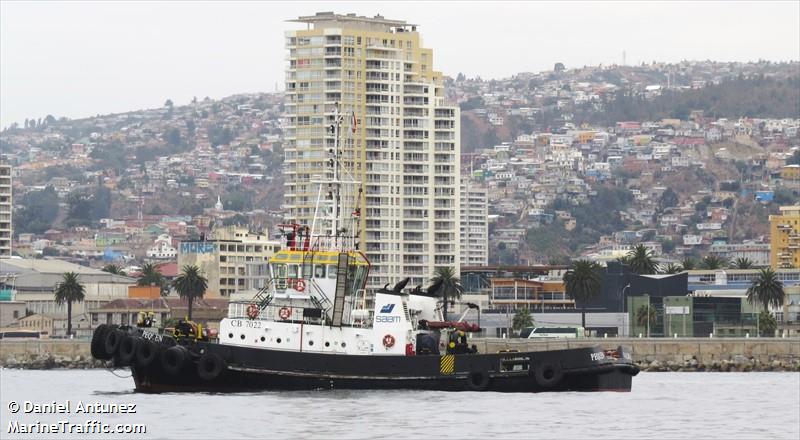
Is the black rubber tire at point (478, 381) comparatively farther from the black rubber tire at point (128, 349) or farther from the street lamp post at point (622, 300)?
the street lamp post at point (622, 300)

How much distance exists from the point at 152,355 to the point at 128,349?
1.16m

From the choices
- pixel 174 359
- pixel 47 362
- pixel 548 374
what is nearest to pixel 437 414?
pixel 548 374

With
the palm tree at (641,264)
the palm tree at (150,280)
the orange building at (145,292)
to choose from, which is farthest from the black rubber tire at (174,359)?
the palm tree at (150,280)

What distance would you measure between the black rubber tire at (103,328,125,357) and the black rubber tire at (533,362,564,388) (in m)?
13.7

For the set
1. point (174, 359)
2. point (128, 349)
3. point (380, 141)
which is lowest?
point (174, 359)

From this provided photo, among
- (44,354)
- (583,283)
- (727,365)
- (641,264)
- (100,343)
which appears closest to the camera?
(100,343)

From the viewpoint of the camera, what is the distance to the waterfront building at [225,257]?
179000 mm

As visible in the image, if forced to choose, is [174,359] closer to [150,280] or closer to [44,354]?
[44,354]

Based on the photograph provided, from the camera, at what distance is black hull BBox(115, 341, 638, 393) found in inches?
2660

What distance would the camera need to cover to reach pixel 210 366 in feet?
223

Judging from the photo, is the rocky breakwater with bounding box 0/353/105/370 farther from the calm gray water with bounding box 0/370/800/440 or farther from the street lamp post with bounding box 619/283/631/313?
the street lamp post with bounding box 619/283/631/313

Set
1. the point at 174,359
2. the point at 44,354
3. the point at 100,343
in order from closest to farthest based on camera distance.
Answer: the point at 174,359 < the point at 100,343 < the point at 44,354

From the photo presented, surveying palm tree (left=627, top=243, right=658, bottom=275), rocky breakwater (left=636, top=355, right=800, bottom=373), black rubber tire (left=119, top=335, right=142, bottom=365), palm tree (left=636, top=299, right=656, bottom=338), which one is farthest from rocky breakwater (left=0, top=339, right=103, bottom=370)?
palm tree (left=627, top=243, right=658, bottom=275)

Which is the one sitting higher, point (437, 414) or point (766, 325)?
point (766, 325)
